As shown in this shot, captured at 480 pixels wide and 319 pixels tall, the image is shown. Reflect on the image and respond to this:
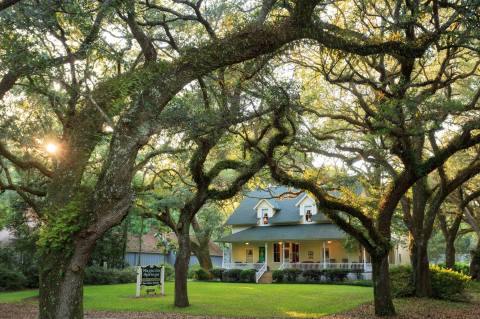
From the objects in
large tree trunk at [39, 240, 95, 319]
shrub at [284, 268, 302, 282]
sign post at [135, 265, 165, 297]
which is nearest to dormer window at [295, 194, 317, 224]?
shrub at [284, 268, 302, 282]

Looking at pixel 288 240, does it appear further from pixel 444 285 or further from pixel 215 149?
pixel 215 149

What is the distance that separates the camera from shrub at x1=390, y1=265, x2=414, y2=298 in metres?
18.9

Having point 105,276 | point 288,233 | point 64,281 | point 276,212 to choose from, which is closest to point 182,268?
point 64,281

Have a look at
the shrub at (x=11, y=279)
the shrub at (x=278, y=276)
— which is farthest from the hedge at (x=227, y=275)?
the shrub at (x=11, y=279)

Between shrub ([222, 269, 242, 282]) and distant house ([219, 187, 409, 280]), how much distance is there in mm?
1603

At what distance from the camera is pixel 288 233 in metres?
37.5

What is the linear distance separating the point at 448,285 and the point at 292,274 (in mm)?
15704

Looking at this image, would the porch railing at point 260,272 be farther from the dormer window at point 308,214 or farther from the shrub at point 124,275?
the shrub at point 124,275

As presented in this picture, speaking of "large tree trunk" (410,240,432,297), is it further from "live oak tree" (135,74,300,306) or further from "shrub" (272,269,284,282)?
"shrub" (272,269,284,282)

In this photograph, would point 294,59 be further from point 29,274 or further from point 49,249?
point 29,274

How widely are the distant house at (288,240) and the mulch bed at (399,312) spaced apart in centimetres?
1650

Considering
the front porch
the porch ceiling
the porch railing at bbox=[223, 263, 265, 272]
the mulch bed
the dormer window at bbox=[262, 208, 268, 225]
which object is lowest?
the mulch bed

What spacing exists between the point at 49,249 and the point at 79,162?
1675 mm

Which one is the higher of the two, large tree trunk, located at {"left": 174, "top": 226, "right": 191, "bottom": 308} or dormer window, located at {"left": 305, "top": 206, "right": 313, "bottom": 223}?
dormer window, located at {"left": 305, "top": 206, "right": 313, "bottom": 223}
